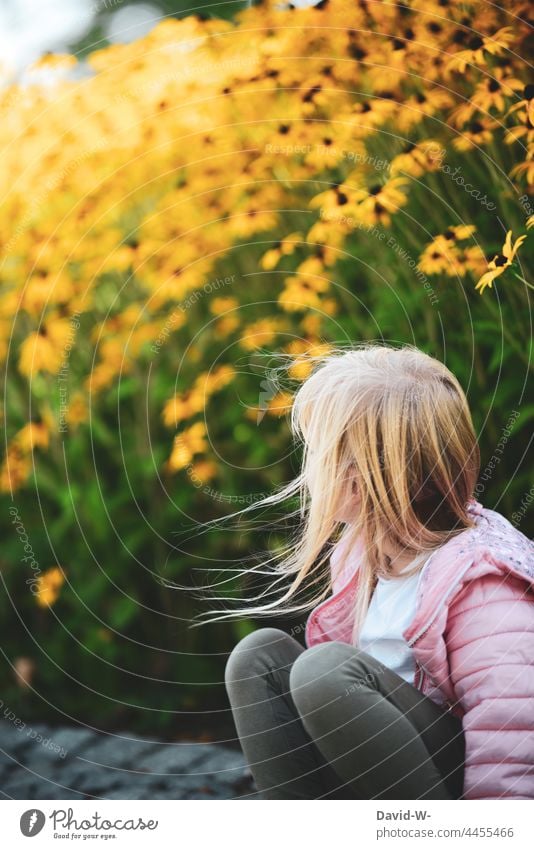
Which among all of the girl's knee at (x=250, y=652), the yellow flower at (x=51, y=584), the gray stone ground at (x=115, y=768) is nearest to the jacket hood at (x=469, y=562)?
the girl's knee at (x=250, y=652)

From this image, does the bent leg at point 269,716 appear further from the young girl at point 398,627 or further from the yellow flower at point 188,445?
the yellow flower at point 188,445

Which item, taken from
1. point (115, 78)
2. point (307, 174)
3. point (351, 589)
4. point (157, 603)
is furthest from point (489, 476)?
point (115, 78)

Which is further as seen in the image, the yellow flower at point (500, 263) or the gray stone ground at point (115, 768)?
the gray stone ground at point (115, 768)

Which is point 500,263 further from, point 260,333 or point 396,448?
point 260,333

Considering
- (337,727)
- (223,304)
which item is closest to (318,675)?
(337,727)

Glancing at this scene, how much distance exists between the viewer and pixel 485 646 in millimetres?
662

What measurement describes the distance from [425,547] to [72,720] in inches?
32.5

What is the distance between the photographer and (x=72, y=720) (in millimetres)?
1363

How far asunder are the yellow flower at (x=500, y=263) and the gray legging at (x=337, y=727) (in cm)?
38

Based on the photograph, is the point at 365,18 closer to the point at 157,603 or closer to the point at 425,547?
the point at 425,547

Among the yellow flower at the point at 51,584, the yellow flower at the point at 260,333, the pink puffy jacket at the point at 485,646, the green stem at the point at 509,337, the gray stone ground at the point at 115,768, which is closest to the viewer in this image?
the pink puffy jacket at the point at 485,646

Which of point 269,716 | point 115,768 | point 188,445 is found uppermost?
point 188,445

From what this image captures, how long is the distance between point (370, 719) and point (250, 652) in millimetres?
138

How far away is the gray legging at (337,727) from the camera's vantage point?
0.70 metres
